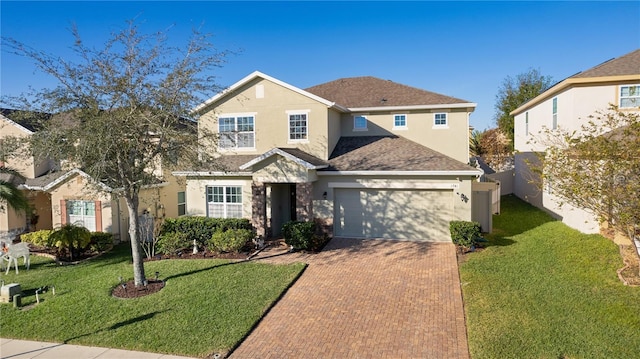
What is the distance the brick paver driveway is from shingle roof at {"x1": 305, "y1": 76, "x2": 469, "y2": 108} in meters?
8.72

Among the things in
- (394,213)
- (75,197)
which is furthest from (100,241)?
(394,213)

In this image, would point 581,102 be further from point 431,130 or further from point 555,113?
point 431,130

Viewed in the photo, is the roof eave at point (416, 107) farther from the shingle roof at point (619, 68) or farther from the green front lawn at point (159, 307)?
the green front lawn at point (159, 307)

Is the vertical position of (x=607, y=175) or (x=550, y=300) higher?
(x=607, y=175)

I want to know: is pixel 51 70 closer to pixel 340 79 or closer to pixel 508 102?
pixel 340 79

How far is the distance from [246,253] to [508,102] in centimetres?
4008

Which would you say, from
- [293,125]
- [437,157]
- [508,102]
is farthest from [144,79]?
[508,102]

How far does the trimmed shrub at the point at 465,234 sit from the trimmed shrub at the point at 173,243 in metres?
10.5

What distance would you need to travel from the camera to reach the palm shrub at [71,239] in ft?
51.1

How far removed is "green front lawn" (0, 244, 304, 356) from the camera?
8.76 m

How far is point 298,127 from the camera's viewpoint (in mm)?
18703

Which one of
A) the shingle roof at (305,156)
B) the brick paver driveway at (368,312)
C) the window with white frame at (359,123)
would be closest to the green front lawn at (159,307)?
the brick paver driveway at (368,312)

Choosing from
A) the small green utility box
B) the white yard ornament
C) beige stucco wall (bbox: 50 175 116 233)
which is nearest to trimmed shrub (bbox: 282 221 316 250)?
the small green utility box

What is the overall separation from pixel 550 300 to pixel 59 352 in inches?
449
